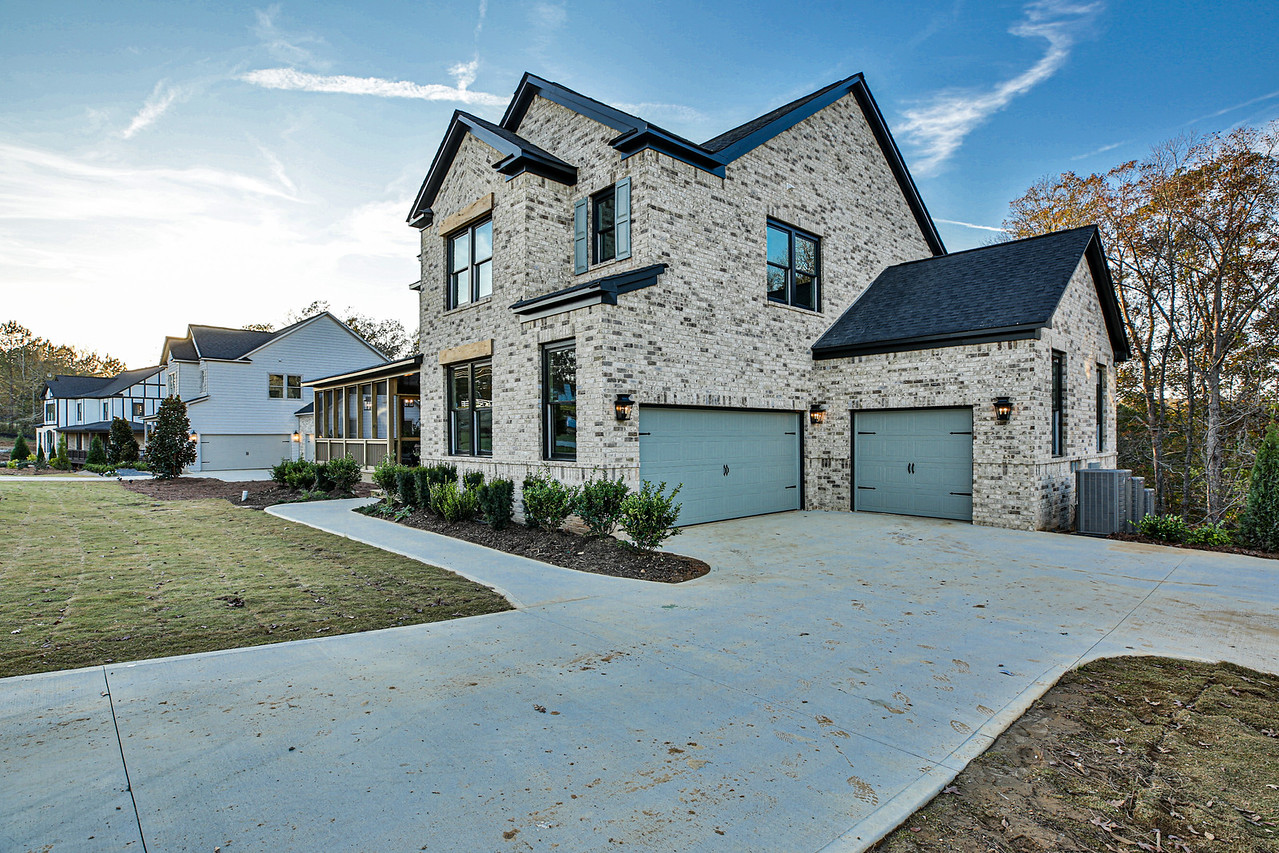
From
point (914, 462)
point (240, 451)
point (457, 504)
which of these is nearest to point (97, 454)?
point (240, 451)

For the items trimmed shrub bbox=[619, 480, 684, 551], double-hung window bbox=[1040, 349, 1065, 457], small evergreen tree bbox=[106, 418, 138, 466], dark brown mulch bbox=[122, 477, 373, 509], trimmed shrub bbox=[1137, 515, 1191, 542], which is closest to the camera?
trimmed shrub bbox=[619, 480, 684, 551]

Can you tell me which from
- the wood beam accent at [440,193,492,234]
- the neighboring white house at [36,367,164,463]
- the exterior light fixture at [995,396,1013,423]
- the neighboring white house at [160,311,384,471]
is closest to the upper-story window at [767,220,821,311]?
the exterior light fixture at [995,396,1013,423]

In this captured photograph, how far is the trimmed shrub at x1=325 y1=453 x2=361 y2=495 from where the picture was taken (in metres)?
17.2

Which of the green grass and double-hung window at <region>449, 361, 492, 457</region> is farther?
double-hung window at <region>449, 361, 492, 457</region>

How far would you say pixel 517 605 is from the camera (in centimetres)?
619

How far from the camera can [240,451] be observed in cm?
3042

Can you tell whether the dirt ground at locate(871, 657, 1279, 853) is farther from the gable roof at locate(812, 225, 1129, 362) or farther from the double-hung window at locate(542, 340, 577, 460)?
the gable roof at locate(812, 225, 1129, 362)

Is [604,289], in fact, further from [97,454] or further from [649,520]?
[97,454]

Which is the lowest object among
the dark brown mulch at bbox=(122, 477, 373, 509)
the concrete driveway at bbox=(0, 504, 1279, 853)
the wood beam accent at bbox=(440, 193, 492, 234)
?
the dark brown mulch at bbox=(122, 477, 373, 509)

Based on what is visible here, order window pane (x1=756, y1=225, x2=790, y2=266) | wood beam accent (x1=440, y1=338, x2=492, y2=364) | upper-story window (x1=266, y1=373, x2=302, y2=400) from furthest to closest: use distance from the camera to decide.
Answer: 1. upper-story window (x1=266, y1=373, x2=302, y2=400)
2. window pane (x1=756, y1=225, x2=790, y2=266)
3. wood beam accent (x1=440, y1=338, x2=492, y2=364)

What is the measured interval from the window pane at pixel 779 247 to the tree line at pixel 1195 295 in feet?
50.0

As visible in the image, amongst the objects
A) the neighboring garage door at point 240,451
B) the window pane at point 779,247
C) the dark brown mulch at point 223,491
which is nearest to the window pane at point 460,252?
the window pane at point 779,247

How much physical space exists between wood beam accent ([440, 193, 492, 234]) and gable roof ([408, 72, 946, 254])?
2.69ft

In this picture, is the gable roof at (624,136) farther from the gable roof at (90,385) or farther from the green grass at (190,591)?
the gable roof at (90,385)
